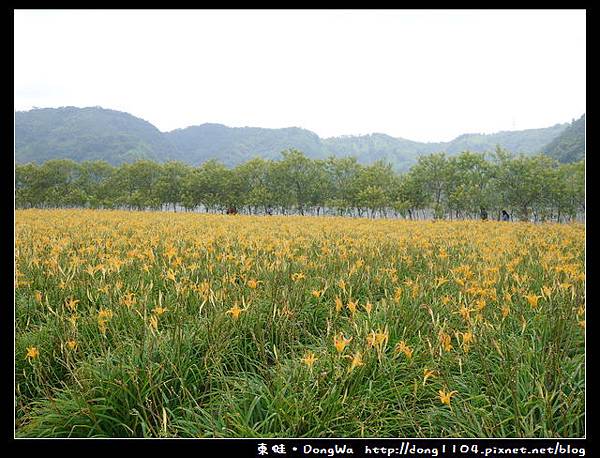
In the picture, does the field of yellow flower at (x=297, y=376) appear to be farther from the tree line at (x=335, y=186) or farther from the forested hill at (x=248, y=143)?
the forested hill at (x=248, y=143)

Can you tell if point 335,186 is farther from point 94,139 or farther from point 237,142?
point 237,142

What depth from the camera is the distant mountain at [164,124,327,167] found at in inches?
6171

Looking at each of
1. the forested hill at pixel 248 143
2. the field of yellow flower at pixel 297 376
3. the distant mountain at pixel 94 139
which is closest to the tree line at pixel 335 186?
the distant mountain at pixel 94 139

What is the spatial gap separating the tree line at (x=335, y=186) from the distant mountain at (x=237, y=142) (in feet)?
341

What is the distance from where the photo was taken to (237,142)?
173 m

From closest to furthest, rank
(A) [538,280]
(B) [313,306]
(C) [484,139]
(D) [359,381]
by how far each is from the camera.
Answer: (D) [359,381], (B) [313,306], (A) [538,280], (C) [484,139]

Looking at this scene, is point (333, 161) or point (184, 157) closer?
point (333, 161)

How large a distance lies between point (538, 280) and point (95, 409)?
3.73 metres

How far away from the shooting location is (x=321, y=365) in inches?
76.9

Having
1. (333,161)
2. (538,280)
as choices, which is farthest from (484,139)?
(538,280)

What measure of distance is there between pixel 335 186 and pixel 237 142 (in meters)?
137
